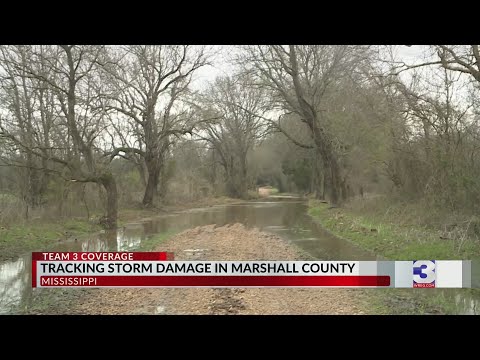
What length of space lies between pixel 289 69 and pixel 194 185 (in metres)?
20.8

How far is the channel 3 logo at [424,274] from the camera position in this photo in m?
7.73

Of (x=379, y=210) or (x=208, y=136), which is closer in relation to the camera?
(x=379, y=210)

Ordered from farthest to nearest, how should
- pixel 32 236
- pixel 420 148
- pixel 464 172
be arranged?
1. pixel 420 148
2. pixel 32 236
3. pixel 464 172

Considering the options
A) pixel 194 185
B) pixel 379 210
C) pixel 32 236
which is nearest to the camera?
pixel 32 236

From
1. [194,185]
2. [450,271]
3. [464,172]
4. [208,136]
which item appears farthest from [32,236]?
[208,136]

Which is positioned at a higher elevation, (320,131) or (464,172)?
(320,131)

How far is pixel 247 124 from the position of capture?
54188 millimetres

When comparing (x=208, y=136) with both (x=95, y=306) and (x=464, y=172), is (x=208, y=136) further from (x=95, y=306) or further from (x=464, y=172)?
(x=95, y=306)

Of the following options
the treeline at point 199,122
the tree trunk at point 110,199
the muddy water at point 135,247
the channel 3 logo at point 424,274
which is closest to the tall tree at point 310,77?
the treeline at point 199,122

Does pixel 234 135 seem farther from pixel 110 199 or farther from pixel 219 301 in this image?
pixel 219 301

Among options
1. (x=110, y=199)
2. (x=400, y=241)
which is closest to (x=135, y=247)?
(x=110, y=199)

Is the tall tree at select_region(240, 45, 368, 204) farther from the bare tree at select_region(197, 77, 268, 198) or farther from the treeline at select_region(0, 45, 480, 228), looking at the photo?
the bare tree at select_region(197, 77, 268, 198)

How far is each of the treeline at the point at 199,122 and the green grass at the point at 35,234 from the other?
1.23 metres

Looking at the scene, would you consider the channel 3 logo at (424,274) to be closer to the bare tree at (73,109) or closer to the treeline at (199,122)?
the treeline at (199,122)
